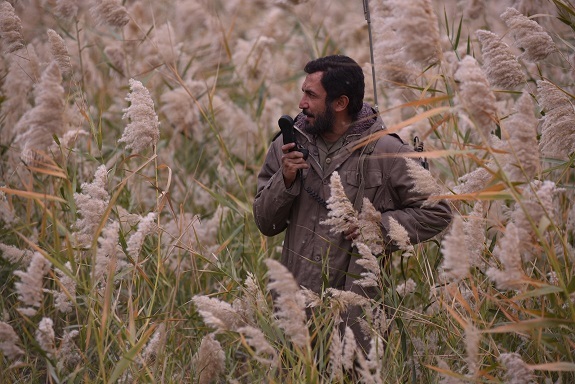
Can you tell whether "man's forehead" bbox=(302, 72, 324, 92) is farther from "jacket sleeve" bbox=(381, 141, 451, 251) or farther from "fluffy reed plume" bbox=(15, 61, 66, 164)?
"fluffy reed plume" bbox=(15, 61, 66, 164)

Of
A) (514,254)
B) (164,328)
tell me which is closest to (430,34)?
(514,254)

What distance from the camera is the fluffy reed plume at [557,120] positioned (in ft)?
9.66

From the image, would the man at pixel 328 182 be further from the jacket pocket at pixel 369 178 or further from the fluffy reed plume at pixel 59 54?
the fluffy reed plume at pixel 59 54

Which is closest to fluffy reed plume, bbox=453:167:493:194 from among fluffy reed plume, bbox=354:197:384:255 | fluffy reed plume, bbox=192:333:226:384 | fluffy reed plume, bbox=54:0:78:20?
fluffy reed plume, bbox=354:197:384:255

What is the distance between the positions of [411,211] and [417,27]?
0.94m

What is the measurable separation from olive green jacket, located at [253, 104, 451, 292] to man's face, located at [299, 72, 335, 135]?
0.26 ft

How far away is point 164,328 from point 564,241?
4.66ft

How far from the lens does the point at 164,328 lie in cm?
295

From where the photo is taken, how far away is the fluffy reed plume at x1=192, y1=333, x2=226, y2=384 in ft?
9.65

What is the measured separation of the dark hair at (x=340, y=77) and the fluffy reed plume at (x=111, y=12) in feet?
3.54

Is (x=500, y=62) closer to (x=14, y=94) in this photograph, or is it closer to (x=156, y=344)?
(x=156, y=344)

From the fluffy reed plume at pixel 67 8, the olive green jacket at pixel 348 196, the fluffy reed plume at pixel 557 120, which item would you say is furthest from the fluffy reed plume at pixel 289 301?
the fluffy reed plume at pixel 67 8

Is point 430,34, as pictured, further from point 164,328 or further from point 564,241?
point 164,328

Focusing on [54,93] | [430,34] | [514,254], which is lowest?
[514,254]
